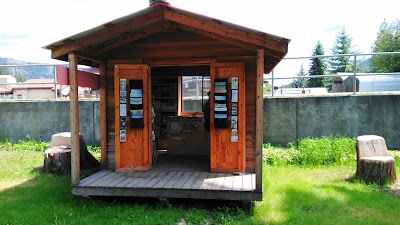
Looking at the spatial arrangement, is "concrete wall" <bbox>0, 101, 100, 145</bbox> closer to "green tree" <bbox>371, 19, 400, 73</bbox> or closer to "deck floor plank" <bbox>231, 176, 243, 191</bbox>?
"deck floor plank" <bbox>231, 176, 243, 191</bbox>

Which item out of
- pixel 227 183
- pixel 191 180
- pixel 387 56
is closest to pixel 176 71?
pixel 191 180

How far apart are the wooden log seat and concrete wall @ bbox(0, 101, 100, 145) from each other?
773 cm

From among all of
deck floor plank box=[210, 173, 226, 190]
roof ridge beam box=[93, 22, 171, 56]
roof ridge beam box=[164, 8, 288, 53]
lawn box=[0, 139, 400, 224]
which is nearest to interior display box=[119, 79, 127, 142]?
roof ridge beam box=[93, 22, 171, 56]

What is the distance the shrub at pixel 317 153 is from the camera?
28.0 feet

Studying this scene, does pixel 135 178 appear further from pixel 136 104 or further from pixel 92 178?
pixel 136 104

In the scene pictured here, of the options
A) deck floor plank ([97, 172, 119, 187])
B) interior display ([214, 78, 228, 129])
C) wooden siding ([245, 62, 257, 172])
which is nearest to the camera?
deck floor plank ([97, 172, 119, 187])

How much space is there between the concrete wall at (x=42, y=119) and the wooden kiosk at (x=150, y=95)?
444 centimetres

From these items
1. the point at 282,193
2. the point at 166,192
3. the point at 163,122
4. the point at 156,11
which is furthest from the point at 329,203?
the point at 163,122

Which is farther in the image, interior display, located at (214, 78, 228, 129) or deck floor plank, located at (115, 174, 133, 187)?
interior display, located at (214, 78, 228, 129)

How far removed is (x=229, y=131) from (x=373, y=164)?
9.65ft

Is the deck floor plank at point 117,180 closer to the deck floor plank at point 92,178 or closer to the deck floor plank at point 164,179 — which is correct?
the deck floor plank at point 92,178

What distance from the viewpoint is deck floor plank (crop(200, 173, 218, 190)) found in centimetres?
532

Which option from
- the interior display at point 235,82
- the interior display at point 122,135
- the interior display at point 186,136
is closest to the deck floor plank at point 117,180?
the interior display at point 122,135

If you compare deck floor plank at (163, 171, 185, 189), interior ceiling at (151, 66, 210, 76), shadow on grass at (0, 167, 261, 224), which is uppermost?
interior ceiling at (151, 66, 210, 76)
